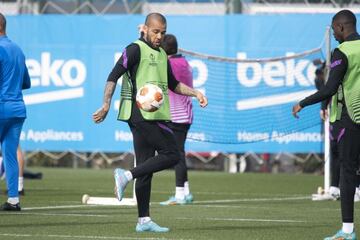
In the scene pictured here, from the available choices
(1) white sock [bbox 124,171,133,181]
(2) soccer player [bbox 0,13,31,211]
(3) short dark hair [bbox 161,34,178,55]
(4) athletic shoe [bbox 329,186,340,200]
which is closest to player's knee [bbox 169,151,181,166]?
(1) white sock [bbox 124,171,133,181]

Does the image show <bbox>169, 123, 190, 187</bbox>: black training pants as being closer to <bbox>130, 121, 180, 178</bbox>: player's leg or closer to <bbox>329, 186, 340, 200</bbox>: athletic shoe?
<bbox>329, 186, 340, 200</bbox>: athletic shoe

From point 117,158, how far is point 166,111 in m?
14.1

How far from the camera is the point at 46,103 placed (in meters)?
24.2

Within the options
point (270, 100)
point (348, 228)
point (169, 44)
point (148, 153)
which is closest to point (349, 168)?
point (348, 228)

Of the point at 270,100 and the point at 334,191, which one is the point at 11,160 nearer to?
the point at 334,191

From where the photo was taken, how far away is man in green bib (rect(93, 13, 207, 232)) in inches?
419

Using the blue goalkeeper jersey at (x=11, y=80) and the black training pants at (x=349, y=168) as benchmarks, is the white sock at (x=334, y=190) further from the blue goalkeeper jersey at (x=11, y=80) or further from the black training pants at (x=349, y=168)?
the black training pants at (x=349, y=168)

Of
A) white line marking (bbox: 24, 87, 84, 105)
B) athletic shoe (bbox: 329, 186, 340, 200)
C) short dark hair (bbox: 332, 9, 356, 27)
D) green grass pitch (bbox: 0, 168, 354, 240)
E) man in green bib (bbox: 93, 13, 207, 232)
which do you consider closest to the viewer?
short dark hair (bbox: 332, 9, 356, 27)

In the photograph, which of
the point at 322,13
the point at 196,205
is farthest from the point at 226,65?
the point at 196,205

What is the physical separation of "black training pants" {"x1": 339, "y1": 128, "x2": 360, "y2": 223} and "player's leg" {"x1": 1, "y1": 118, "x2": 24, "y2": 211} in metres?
4.59

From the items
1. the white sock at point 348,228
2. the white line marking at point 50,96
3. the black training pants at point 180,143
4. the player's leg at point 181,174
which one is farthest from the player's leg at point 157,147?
the white line marking at point 50,96

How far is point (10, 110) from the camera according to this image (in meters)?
13.1

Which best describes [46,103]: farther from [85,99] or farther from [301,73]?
[301,73]

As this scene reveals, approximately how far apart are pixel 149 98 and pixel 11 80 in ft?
10.6
